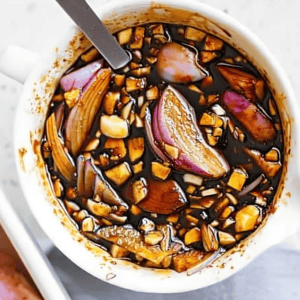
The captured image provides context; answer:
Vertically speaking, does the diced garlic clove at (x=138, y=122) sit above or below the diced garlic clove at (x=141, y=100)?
below

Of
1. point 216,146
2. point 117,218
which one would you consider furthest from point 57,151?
point 216,146

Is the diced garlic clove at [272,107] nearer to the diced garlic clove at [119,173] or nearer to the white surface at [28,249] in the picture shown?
the diced garlic clove at [119,173]

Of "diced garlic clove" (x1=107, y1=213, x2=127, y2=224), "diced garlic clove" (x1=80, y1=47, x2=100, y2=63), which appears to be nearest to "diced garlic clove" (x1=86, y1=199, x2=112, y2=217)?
"diced garlic clove" (x1=107, y1=213, x2=127, y2=224)

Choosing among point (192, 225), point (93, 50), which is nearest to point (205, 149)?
point (192, 225)

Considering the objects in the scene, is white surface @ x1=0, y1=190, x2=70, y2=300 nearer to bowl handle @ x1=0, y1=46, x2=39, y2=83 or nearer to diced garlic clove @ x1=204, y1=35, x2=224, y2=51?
bowl handle @ x1=0, y1=46, x2=39, y2=83

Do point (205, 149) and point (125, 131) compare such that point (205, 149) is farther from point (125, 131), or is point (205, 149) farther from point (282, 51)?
point (282, 51)

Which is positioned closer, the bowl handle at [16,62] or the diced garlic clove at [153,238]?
the bowl handle at [16,62]

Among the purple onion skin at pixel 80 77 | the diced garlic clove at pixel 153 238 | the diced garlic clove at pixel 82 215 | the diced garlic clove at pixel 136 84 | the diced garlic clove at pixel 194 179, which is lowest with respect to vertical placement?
the diced garlic clove at pixel 153 238

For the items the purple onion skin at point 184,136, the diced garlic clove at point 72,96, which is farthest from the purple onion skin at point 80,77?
the purple onion skin at point 184,136
